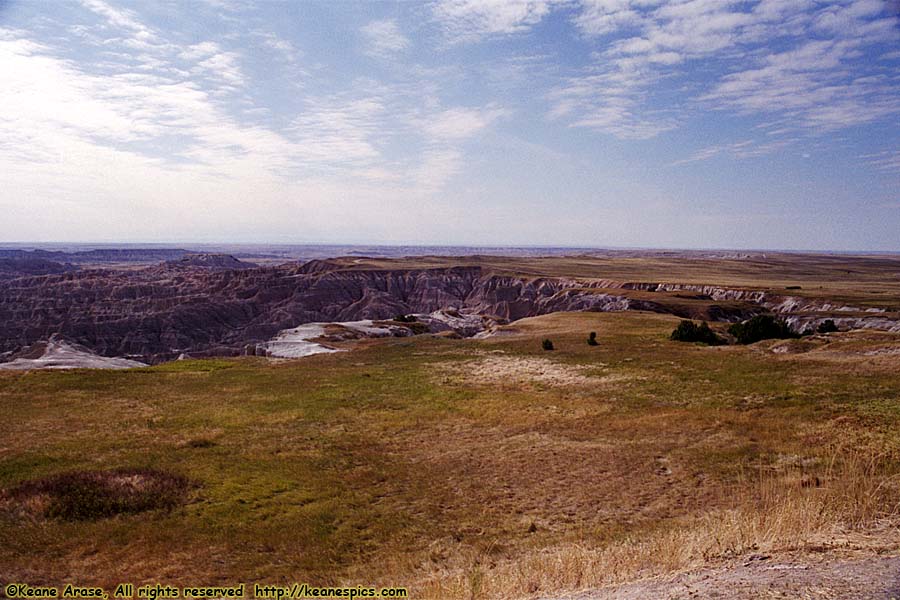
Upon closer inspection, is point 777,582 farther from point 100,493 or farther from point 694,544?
point 100,493

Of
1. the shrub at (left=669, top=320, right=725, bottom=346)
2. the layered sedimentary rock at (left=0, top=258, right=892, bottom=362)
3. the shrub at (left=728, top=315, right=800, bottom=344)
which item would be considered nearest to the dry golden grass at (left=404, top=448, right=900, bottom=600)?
the shrub at (left=669, top=320, right=725, bottom=346)

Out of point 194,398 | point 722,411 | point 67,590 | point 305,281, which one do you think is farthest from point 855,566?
point 305,281

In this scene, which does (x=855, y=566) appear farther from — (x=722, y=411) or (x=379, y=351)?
(x=379, y=351)

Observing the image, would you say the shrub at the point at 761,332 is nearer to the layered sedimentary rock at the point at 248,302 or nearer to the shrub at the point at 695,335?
the shrub at the point at 695,335

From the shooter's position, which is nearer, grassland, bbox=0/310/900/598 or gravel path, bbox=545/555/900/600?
gravel path, bbox=545/555/900/600

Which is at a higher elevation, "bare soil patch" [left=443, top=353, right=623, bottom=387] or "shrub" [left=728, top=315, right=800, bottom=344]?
"shrub" [left=728, top=315, right=800, bottom=344]

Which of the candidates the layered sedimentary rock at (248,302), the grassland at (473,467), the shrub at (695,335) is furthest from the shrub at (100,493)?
the layered sedimentary rock at (248,302)

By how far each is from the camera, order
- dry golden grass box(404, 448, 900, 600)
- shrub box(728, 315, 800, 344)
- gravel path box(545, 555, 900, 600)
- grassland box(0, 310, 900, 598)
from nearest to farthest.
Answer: gravel path box(545, 555, 900, 600)
dry golden grass box(404, 448, 900, 600)
grassland box(0, 310, 900, 598)
shrub box(728, 315, 800, 344)

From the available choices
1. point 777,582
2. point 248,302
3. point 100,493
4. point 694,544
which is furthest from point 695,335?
point 248,302

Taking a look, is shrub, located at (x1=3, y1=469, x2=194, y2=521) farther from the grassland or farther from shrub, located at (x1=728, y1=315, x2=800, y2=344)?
shrub, located at (x1=728, y1=315, x2=800, y2=344)
